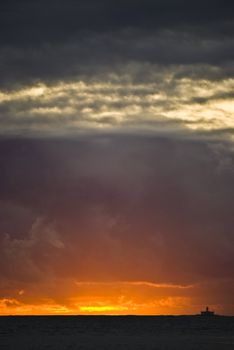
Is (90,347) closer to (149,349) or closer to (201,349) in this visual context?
(149,349)

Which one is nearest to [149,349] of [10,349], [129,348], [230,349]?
[129,348]

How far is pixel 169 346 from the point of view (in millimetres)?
78562

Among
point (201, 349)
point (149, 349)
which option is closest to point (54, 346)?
point (149, 349)

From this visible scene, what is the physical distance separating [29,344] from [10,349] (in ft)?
28.3

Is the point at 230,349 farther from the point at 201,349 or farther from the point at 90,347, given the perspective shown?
the point at 90,347

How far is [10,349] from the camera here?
72062mm

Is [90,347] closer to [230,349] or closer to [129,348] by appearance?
[129,348]

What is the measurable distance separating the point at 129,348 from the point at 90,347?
13.9ft

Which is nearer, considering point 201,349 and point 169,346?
point 201,349

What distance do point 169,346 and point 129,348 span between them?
5.19 meters

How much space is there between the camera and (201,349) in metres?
73.8

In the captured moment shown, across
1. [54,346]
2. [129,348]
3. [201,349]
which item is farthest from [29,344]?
[201,349]

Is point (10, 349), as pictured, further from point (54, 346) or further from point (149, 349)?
point (149, 349)

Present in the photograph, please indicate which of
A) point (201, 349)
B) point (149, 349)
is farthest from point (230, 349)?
point (149, 349)
